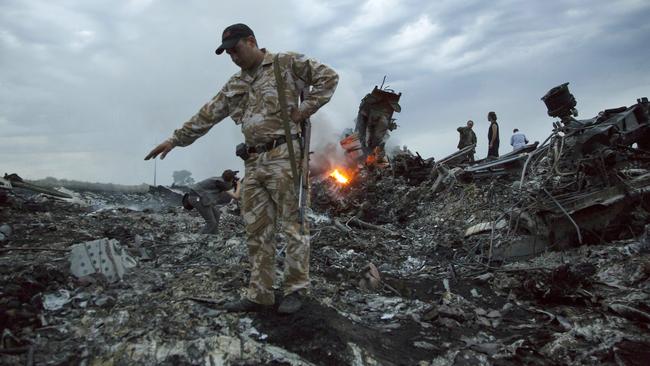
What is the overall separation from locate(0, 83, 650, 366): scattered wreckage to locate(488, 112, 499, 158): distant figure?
2.80 meters

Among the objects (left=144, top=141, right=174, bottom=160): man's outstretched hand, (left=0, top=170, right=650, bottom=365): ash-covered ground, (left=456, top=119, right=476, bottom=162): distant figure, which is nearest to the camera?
(left=0, top=170, right=650, bottom=365): ash-covered ground

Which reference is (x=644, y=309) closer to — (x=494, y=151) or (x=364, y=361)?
(x=364, y=361)

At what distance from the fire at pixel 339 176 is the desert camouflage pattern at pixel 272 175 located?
35.6 feet

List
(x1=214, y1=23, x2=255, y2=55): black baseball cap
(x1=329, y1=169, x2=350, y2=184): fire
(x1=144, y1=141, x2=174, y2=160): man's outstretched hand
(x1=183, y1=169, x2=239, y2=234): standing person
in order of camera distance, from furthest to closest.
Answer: (x1=329, y1=169, x2=350, y2=184): fire
(x1=183, y1=169, x2=239, y2=234): standing person
(x1=144, y1=141, x2=174, y2=160): man's outstretched hand
(x1=214, y1=23, x2=255, y2=55): black baseball cap

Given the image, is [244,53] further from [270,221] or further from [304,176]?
[270,221]

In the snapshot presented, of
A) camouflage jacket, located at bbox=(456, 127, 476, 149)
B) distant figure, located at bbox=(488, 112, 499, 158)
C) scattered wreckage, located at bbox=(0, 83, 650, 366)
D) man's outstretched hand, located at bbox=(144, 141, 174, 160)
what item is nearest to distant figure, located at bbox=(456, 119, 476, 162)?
camouflage jacket, located at bbox=(456, 127, 476, 149)

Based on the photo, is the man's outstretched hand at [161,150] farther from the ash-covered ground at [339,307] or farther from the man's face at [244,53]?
the ash-covered ground at [339,307]

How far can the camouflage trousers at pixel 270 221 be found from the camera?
317cm

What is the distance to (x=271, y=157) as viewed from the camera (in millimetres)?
3178

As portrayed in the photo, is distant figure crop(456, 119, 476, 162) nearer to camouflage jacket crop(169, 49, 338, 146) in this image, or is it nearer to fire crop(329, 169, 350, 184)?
fire crop(329, 169, 350, 184)

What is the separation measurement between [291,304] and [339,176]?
1172 centimetres

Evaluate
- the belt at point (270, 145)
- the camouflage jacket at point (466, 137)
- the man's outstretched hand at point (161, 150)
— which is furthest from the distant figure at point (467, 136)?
the man's outstretched hand at point (161, 150)

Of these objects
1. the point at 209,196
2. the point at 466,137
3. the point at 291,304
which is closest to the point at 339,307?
the point at 291,304

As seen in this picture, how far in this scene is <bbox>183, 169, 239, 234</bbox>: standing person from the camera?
7.14 meters
